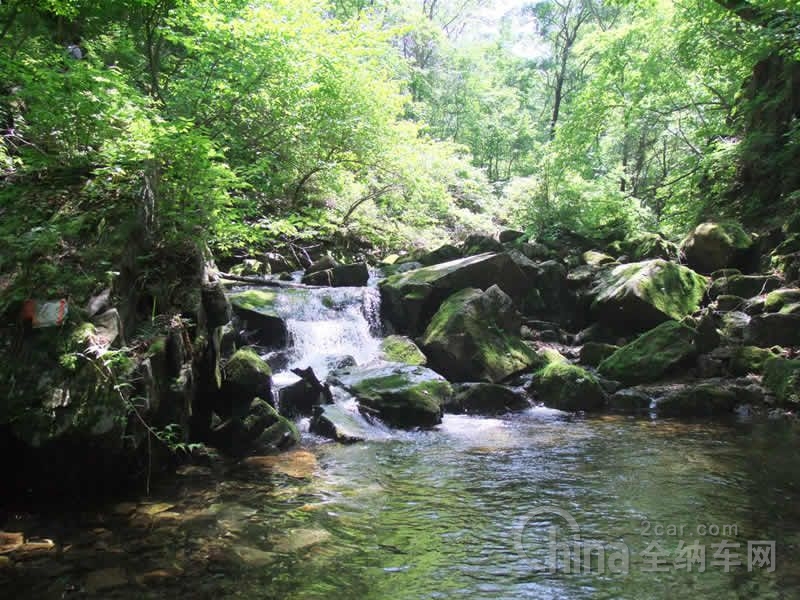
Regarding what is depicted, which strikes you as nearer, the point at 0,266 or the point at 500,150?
the point at 0,266

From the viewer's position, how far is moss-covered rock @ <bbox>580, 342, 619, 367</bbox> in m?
12.5

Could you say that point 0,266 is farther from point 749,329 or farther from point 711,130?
point 711,130

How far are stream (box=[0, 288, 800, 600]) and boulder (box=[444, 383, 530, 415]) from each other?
2331 millimetres

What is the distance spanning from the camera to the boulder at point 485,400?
10.2m

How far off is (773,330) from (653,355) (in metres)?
2.42

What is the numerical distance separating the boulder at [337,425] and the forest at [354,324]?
5 cm

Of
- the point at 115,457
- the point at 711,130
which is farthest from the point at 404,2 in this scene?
the point at 115,457

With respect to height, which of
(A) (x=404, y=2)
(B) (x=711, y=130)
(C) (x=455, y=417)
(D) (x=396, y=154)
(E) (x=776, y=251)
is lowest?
(C) (x=455, y=417)

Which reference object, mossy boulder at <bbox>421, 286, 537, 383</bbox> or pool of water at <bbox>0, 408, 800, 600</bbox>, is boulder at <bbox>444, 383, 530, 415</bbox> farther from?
pool of water at <bbox>0, 408, 800, 600</bbox>

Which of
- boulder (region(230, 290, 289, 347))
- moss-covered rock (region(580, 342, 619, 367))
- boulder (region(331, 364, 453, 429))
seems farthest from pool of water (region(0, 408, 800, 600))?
moss-covered rock (region(580, 342, 619, 367))

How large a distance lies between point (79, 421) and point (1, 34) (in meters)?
5.04

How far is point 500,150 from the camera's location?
32.4 metres

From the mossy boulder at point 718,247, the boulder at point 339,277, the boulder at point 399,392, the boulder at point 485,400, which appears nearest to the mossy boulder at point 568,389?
the boulder at point 485,400

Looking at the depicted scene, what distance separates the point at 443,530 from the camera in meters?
4.89
